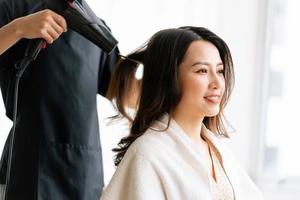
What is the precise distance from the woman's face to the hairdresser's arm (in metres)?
0.33

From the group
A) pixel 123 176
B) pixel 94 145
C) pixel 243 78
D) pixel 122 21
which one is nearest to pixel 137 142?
pixel 123 176

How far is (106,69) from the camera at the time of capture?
1.33m

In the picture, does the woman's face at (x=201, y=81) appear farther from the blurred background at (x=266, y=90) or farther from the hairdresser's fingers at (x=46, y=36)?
the blurred background at (x=266, y=90)

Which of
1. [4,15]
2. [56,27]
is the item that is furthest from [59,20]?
[4,15]

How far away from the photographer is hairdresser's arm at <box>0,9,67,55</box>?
0.97 meters

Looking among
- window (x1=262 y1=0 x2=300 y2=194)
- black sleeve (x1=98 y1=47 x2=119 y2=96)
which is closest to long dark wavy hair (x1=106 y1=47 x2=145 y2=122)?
black sleeve (x1=98 y1=47 x2=119 y2=96)

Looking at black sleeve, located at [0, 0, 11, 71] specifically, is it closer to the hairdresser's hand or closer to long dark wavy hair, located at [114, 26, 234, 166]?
the hairdresser's hand

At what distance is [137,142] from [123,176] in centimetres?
9

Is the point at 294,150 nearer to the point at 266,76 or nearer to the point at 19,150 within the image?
the point at 266,76

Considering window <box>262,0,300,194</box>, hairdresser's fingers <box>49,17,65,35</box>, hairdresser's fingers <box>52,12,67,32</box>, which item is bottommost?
window <box>262,0,300,194</box>

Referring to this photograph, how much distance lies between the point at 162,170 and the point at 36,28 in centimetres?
42

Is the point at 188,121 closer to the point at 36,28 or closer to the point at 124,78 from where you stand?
the point at 124,78

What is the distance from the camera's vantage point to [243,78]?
2199mm

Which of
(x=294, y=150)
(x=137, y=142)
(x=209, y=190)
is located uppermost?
(x=137, y=142)
